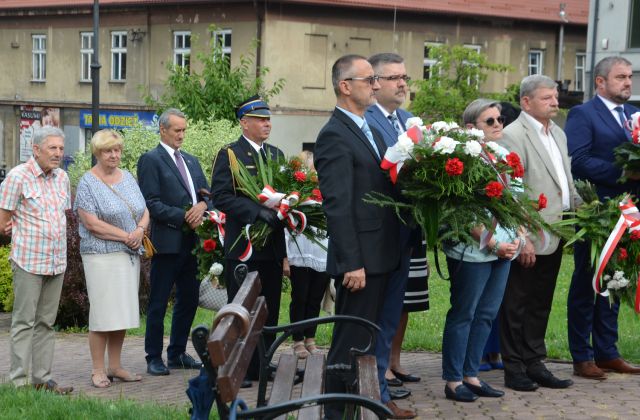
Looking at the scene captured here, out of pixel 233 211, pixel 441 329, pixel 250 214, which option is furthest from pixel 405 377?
pixel 441 329

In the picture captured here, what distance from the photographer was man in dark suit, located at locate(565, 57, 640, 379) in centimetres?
939

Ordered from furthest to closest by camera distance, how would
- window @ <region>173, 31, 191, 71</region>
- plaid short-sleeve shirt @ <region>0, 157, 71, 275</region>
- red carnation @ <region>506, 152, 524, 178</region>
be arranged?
window @ <region>173, 31, 191, 71</region> → plaid short-sleeve shirt @ <region>0, 157, 71, 275</region> → red carnation @ <region>506, 152, 524, 178</region>

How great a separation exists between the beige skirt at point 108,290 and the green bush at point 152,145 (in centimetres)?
920

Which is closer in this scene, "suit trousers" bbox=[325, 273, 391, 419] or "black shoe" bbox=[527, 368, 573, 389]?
"suit trousers" bbox=[325, 273, 391, 419]

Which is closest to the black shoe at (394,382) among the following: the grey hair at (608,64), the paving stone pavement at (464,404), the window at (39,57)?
the paving stone pavement at (464,404)

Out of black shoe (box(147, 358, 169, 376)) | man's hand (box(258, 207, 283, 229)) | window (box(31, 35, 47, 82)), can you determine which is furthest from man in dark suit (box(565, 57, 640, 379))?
window (box(31, 35, 47, 82))

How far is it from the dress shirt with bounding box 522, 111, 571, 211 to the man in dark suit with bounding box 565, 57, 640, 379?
457 mm

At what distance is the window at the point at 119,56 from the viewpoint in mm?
48344

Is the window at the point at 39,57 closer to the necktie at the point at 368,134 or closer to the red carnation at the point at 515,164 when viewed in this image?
the necktie at the point at 368,134

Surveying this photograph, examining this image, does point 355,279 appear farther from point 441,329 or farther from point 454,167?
point 441,329

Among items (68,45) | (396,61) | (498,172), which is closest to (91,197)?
(396,61)

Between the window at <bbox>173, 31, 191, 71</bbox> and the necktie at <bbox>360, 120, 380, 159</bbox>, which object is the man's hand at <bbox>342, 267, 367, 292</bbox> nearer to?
the necktie at <bbox>360, 120, 380, 159</bbox>

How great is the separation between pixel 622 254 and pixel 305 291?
9.49 ft

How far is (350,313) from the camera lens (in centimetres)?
749
